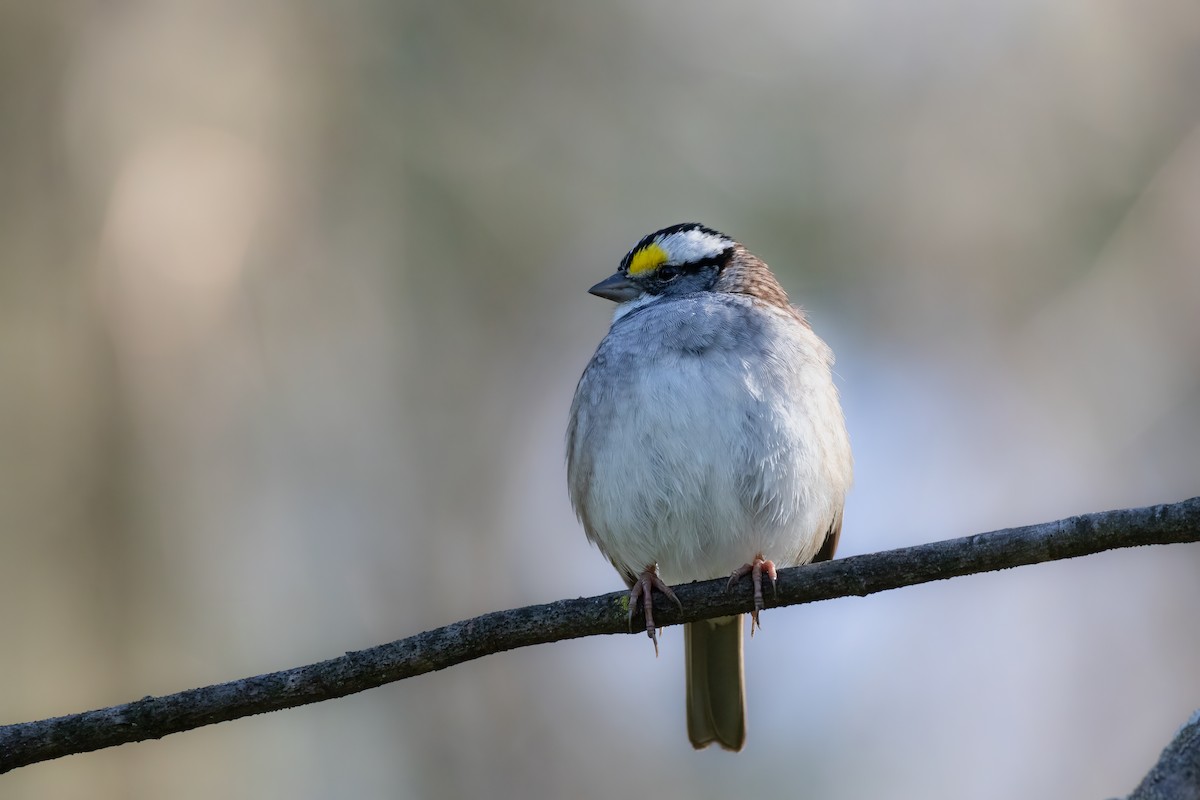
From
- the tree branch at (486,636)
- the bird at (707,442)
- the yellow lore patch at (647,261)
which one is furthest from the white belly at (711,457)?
the tree branch at (486,636)

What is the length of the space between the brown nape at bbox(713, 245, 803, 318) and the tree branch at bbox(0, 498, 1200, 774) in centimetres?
252

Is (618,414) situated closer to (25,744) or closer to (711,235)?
(711,235)

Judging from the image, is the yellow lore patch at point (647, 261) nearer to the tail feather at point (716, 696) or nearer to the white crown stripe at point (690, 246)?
the white crown stripe at point (690, 246)

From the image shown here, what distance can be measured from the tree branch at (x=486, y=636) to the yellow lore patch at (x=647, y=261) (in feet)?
8.93

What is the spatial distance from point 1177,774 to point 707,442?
2726mm

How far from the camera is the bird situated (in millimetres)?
5066

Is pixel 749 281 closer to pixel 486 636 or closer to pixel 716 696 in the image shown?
pixel 716 696

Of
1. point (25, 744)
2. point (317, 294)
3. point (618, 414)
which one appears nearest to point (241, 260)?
point (317, 294)

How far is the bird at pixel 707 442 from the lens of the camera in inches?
199

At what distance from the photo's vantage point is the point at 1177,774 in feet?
8.10

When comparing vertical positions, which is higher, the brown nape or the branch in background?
the brown nape

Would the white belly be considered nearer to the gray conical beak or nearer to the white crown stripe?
the gray conical beak

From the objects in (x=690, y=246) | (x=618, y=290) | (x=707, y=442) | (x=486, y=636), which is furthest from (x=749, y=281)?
(x=486, y=636)

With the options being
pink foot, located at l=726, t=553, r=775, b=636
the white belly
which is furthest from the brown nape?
pink foot, located at l=726, t=553, r=775, b=636
